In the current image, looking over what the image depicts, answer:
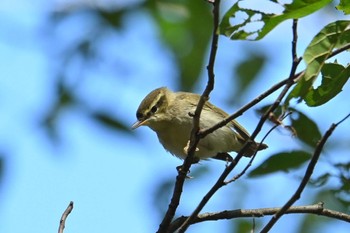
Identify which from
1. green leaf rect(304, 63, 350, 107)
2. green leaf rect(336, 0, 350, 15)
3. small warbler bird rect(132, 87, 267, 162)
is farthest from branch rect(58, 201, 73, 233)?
small warbler bird rect(132, 87, 267, 162)

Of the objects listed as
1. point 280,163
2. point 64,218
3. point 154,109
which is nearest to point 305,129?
point 280,163

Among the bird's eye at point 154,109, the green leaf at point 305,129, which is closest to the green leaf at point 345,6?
the green leaf at point 305,129

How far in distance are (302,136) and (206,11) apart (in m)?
0.82

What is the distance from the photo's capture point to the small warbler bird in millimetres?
4594

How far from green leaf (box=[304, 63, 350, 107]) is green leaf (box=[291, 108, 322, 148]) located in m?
0.99

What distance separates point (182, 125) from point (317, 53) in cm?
265

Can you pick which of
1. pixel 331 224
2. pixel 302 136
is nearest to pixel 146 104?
pixel 331 224

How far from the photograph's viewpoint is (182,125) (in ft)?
15.1

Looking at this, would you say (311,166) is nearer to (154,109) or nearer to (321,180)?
(321,180)

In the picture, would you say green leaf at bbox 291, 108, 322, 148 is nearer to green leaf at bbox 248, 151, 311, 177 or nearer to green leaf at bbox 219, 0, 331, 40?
green leaf at bbox 248, 151, 311, 177

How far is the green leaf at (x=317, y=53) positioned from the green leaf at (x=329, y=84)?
0.76 feet

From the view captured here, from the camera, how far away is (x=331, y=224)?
418 cm

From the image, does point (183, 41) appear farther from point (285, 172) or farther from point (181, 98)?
point (181, 98)

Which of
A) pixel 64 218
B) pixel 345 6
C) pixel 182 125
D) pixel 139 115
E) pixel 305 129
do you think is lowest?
pixel 64 218
